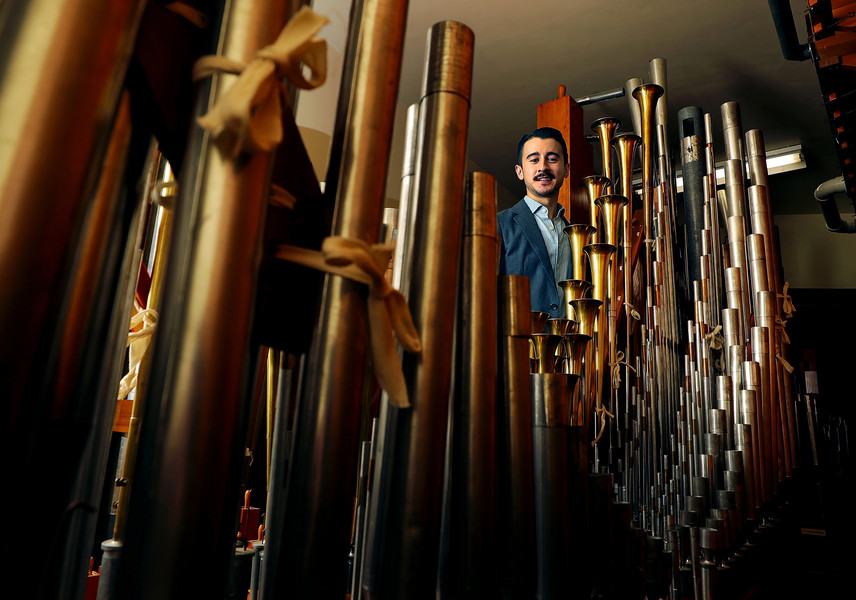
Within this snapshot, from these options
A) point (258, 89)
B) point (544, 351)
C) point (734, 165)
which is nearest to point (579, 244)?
point (544, 351)

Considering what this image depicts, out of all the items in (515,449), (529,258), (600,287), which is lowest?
(515,449)

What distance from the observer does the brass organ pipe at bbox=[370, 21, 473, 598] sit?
0.45 meters

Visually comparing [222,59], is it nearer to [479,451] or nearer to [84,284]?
[84,284]

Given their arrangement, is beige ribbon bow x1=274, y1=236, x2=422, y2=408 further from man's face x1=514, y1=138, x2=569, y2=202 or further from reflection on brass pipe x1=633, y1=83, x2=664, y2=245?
reflection on brass pipe x1=633, y1=83, x2=664, y2=245

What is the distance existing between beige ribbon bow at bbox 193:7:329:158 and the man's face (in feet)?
6.12

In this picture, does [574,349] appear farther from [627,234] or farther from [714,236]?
[714,236]

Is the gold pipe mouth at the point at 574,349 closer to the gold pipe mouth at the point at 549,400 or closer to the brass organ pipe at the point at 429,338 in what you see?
the gold pipe mouth at the point at 549,400

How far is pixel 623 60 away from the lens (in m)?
3.23

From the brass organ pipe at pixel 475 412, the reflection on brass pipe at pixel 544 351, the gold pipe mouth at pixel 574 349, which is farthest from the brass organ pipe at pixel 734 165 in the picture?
the brass organ pipe at pixel 475 412

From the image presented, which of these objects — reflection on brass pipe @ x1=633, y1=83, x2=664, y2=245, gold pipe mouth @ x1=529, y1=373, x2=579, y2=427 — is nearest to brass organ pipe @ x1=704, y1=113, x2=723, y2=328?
reflection on brass pipe @ x1=633, y1=83, x2=664, y2=245

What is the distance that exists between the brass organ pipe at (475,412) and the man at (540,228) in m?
1.05

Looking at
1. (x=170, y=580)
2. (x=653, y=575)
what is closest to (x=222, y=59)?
(x=170, y=580)

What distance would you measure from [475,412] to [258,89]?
37 centimetres

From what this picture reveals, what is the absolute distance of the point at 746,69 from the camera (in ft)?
10.8
